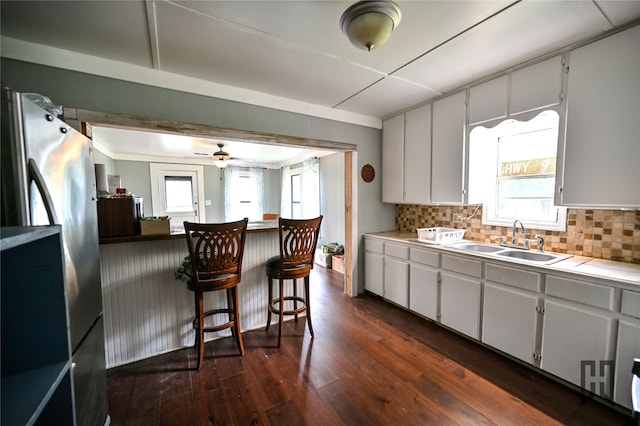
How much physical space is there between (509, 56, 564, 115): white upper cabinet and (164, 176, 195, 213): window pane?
20.1ft

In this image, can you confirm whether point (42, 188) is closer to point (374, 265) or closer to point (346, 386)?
point (346, 386)

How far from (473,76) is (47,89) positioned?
11.0 ft

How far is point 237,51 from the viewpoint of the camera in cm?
180

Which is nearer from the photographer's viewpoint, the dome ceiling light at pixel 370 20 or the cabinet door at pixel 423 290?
the dome ceiling light at pixel 370 20

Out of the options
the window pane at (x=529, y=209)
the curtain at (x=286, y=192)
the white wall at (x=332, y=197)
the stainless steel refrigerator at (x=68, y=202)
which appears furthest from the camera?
the curtain at (x=286, y=192)

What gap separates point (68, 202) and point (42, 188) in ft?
0.80

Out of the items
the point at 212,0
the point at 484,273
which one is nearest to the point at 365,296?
the point at 484,273

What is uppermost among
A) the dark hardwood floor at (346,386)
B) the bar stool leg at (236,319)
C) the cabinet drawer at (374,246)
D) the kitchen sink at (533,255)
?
the kitchen sink at (533,255)

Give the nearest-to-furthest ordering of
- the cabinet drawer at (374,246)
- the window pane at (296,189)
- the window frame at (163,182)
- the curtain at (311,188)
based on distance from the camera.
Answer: the cabinet drawer at (374,246) → the curtain at (311,188) → the window frame at (163,182) → the window pane at (296,189)

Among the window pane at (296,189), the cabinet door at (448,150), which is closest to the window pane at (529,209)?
the cabinet door at (448,150)

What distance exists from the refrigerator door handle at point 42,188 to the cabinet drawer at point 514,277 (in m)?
2.73

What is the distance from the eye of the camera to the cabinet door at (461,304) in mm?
2191

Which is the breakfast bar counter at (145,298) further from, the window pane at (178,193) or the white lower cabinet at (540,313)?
the window pane at (178,193)

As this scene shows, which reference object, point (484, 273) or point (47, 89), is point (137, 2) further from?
point (484, 273)
